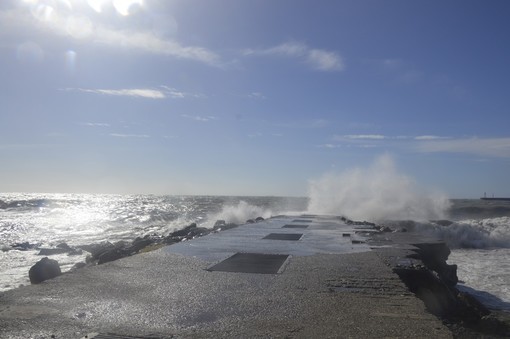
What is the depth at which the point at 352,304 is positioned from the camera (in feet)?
20.2

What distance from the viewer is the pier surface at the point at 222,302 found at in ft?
16.6

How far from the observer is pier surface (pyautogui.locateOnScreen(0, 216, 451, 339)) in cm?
507

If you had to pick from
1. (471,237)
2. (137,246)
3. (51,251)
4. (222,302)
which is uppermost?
(222,302)

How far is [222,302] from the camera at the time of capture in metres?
6.27

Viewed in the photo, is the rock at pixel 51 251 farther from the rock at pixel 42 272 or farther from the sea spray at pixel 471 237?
the sea spray at pixel 471 237

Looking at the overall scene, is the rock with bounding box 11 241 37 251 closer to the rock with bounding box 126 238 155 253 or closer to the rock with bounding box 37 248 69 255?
the rock with bounding box 37 248 69 255

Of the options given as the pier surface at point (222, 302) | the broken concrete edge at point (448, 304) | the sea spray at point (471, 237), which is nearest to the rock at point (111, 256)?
the pier surface at point (222, 302)

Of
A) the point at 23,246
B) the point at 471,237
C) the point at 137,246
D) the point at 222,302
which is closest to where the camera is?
the point at 222,302

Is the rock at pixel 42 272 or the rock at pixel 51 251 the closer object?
the rock at pixel 42 272

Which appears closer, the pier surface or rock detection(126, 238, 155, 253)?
the pier surface

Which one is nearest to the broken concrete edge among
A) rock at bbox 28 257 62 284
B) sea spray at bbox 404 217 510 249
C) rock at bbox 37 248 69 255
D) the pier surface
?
the pier surface

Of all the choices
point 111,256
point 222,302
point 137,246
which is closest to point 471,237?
point 137,246

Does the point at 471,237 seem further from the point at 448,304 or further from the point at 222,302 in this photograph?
the point at 222,302

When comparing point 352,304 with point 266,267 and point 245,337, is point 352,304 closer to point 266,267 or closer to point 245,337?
point 245,337
